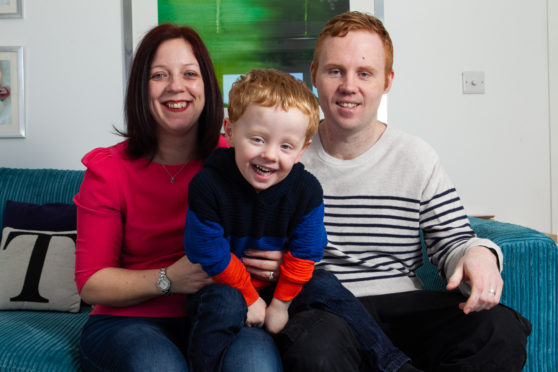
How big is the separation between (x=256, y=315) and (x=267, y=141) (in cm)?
42

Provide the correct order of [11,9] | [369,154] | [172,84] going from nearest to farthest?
[172,84]
[369,154]
[11,9]

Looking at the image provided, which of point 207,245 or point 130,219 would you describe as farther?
point 130,219

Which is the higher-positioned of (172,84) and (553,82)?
(553,82)

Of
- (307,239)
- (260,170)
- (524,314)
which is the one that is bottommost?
(524,314)

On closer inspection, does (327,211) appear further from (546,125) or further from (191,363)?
(546,125)

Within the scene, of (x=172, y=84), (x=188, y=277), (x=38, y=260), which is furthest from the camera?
(x=38, y=260)

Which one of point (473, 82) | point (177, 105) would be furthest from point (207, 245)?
point (473, 82)

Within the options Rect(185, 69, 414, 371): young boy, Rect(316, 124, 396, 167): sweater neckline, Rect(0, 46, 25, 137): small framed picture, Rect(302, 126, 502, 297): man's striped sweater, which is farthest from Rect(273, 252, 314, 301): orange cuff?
Rect(0, 46, 25, 137): small framed picture

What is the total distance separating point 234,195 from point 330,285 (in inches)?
13.1

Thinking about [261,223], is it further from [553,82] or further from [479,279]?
[553,82]

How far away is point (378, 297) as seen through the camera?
1.26 meters

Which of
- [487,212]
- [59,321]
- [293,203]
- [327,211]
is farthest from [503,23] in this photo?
[59,321]

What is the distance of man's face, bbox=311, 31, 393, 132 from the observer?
127 centimetres

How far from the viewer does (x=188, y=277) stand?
109 cm
